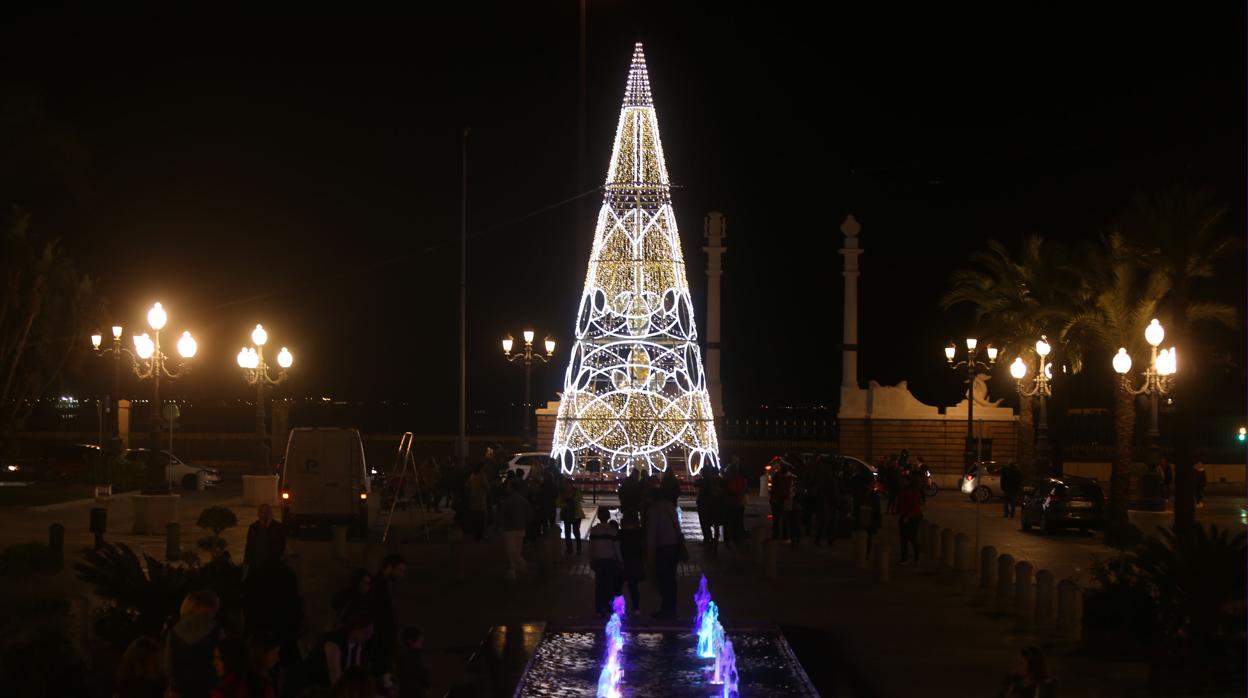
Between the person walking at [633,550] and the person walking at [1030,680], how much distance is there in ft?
28.2

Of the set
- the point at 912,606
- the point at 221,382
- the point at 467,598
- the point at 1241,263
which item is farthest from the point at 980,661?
the point at 221,382

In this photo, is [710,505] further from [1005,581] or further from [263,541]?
[263,541]

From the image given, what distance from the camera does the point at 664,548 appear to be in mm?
19266

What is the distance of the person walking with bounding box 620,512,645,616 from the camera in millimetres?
19250

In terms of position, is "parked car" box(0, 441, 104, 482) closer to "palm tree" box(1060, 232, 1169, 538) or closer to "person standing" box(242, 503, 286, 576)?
"palm tree" box(1060, 232, 1169, 538)

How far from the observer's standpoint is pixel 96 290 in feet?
172

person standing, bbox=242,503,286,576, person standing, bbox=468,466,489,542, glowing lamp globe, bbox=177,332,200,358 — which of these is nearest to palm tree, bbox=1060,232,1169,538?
person standing, bbox=468,466,489,542

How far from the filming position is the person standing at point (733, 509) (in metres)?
28.6

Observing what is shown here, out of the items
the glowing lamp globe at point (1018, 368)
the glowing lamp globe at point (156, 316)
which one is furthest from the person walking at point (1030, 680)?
the glowing lamp globe at point (1018, 368)

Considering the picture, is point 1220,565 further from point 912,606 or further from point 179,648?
point 179,648

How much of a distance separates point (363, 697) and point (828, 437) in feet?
148

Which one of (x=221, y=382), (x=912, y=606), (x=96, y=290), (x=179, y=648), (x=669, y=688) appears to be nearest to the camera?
(x=179, y=648)

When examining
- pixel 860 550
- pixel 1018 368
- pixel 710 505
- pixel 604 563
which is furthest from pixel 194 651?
pixel 1018 368

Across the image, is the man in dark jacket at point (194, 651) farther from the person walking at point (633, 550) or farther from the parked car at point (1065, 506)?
the parked car at point (1065, 506)
